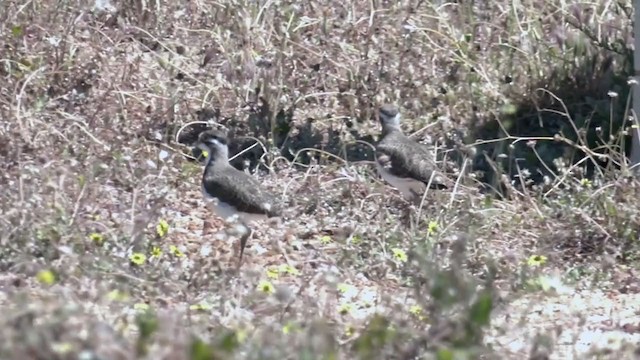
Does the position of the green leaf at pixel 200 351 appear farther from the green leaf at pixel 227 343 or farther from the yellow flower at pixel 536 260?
the yellow flower at pixel 536 260

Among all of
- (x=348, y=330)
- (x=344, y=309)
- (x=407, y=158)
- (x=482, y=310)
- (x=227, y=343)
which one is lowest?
(x=407, y=158)

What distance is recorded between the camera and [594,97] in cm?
1041

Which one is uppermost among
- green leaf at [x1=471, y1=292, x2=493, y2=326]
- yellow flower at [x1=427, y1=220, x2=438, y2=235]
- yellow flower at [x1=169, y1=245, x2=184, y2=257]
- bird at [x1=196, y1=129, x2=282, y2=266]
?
green leaf at [x1=471, y1=292, x2=493, y2=326]

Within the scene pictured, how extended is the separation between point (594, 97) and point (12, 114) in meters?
4.16

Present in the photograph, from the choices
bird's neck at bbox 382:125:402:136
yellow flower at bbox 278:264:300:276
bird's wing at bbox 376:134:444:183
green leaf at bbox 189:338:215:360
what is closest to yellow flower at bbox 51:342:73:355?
green leaf at bbox 189:338:215:360

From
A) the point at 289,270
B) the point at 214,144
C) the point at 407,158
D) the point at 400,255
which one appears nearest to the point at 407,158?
the point at 407,158

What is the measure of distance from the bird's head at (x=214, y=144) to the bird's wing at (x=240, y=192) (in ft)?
0.85

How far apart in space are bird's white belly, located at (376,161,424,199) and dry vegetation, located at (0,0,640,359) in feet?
0.56

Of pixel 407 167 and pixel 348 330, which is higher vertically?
pixel 348 330

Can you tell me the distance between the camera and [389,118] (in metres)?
9.37

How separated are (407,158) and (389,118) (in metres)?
0.77

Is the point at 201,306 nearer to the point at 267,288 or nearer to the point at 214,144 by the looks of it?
the point at 267,288

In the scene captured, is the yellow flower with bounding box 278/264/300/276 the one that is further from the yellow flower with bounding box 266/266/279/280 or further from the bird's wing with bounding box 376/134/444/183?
the bird's wing with bounding box 376/134/444/183

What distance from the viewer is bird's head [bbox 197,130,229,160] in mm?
8344
